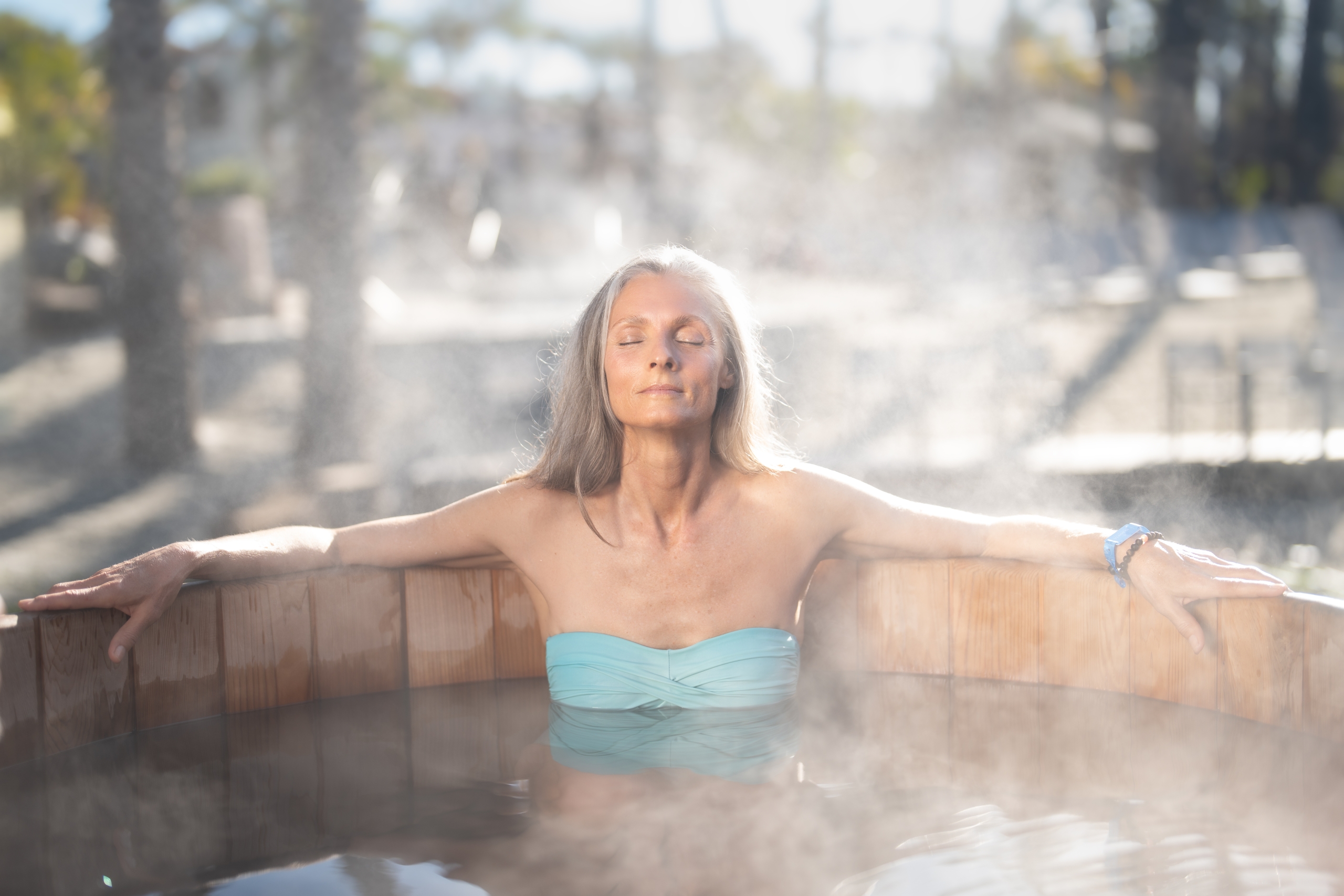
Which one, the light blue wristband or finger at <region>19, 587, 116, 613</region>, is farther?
the light blue wristband

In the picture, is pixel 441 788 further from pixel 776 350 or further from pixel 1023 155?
pixel 1023 155

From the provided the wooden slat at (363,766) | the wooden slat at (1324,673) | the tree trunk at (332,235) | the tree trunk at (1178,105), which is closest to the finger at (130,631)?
the wooden slat at (363,766)

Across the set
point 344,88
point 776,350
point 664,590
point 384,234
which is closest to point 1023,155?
point 384,234

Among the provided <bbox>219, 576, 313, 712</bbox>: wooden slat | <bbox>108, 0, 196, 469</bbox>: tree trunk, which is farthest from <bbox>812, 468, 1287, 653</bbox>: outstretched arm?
<bbox>108, 0, 196, 469</bbox>: tree trunk

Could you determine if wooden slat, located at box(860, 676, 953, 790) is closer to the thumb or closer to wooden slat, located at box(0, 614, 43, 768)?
the thumb

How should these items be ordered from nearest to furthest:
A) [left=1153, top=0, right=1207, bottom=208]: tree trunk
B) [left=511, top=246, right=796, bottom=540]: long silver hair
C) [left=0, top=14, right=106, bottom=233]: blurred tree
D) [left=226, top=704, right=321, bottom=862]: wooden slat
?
1. [left=226, top=704, right=321, bottom=862]: wooden slat
2. [left=511, top=246, right=796, bottom=540]: long silver hair
3. [left=1153, top=0, right=1207, bottom=208]: tree trunk
4. [left=0, top=14, right=106, bottom=233]: blurred tree

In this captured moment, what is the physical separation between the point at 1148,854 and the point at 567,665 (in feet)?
3.36

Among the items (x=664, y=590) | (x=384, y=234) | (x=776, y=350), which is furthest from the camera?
(x=384, y=234)

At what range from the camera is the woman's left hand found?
1910 millimetres

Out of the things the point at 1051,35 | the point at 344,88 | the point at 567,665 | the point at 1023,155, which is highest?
the point at 1051,35

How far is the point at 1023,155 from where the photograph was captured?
20750 mm

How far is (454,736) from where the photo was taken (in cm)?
214

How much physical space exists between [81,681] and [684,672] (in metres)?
1.05

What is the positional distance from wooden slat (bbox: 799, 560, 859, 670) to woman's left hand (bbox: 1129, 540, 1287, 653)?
1.87ft
